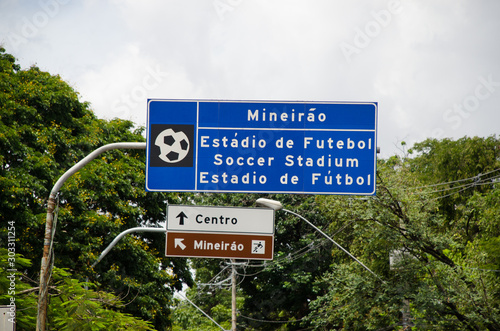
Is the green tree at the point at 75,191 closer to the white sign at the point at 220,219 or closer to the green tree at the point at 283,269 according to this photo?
the green tree at the point at 283,269

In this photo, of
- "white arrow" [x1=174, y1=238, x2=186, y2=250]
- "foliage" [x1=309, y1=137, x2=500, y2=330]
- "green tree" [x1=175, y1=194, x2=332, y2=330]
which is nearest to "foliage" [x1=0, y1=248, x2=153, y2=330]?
"white arrow" [x1=174, y1=238, x2=186, y2=250]

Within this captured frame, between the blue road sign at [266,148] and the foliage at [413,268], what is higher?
the blue road sign at [266,148]

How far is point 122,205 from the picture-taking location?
25.5 meters

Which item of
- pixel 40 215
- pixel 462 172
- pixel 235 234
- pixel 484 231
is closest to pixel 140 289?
pixel 40 215

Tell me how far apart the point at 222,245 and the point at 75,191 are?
41.1 feet

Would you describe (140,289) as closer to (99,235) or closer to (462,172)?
(99,235)

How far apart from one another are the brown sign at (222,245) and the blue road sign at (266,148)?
0.73 meters

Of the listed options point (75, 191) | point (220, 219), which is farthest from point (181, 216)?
point (75, 191)

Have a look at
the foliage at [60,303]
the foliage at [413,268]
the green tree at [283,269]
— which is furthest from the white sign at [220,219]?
the green tree at [283,269]

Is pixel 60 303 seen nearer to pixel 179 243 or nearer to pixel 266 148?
pixel 179 243

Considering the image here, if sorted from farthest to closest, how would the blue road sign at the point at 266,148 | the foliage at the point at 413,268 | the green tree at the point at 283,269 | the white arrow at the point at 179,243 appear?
the green tree at the point at 283,269 < the foliage at the point at 413,268 < the white arrow at the point at 179,243 < the blue road sign at the point at 266,148

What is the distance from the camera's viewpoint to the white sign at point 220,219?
1062 centimetres

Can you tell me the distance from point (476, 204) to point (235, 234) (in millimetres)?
18733

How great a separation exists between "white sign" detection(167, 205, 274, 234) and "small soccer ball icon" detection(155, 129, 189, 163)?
0.78m
